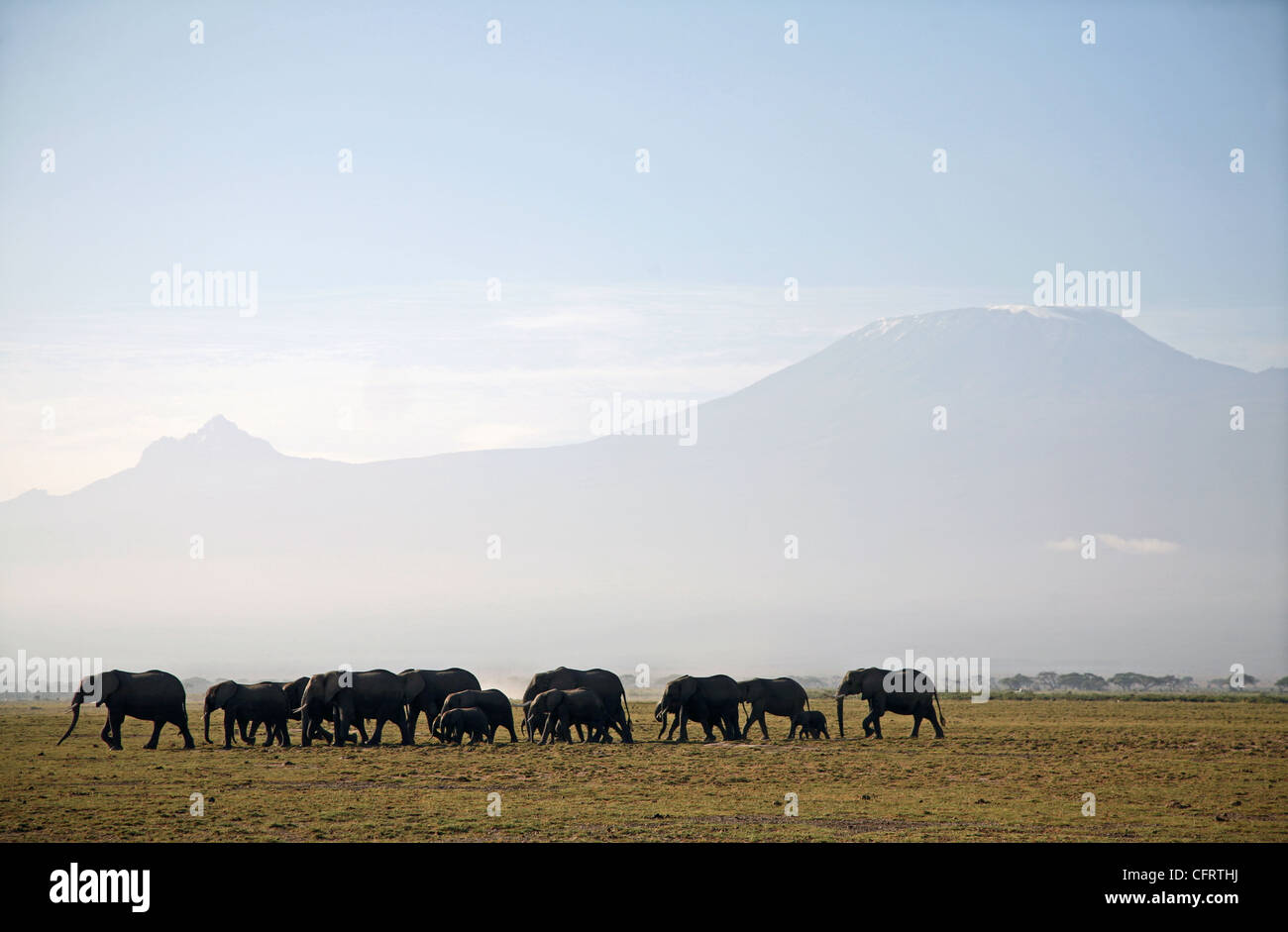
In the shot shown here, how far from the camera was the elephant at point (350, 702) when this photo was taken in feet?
131

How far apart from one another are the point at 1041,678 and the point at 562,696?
563ft

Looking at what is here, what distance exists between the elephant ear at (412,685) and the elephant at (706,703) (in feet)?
Answer: 26.5

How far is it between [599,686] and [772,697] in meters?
5.96

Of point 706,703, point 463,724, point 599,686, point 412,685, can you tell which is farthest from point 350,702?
point 706,703

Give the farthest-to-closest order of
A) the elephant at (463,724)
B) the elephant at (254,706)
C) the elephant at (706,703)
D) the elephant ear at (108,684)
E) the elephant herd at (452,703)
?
the elephant at (706,703), the elephant at (463,724), the elephant at (254,706), the elephant herd at (452,703), the elephant ear at (108,684)

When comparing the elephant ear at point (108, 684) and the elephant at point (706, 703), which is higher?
the elephant ear at point (108, 684)

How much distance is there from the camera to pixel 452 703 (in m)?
41.2

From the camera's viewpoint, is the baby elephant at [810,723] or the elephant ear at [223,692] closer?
the elephant ear at [223,692]

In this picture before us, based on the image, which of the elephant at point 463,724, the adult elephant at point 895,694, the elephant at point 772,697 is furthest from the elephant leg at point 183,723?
the adult elephant at point 895,694

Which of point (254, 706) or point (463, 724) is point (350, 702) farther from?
point (463, 724)

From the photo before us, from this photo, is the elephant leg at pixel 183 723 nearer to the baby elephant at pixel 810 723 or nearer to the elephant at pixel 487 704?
the elephant at pixel 487 704
